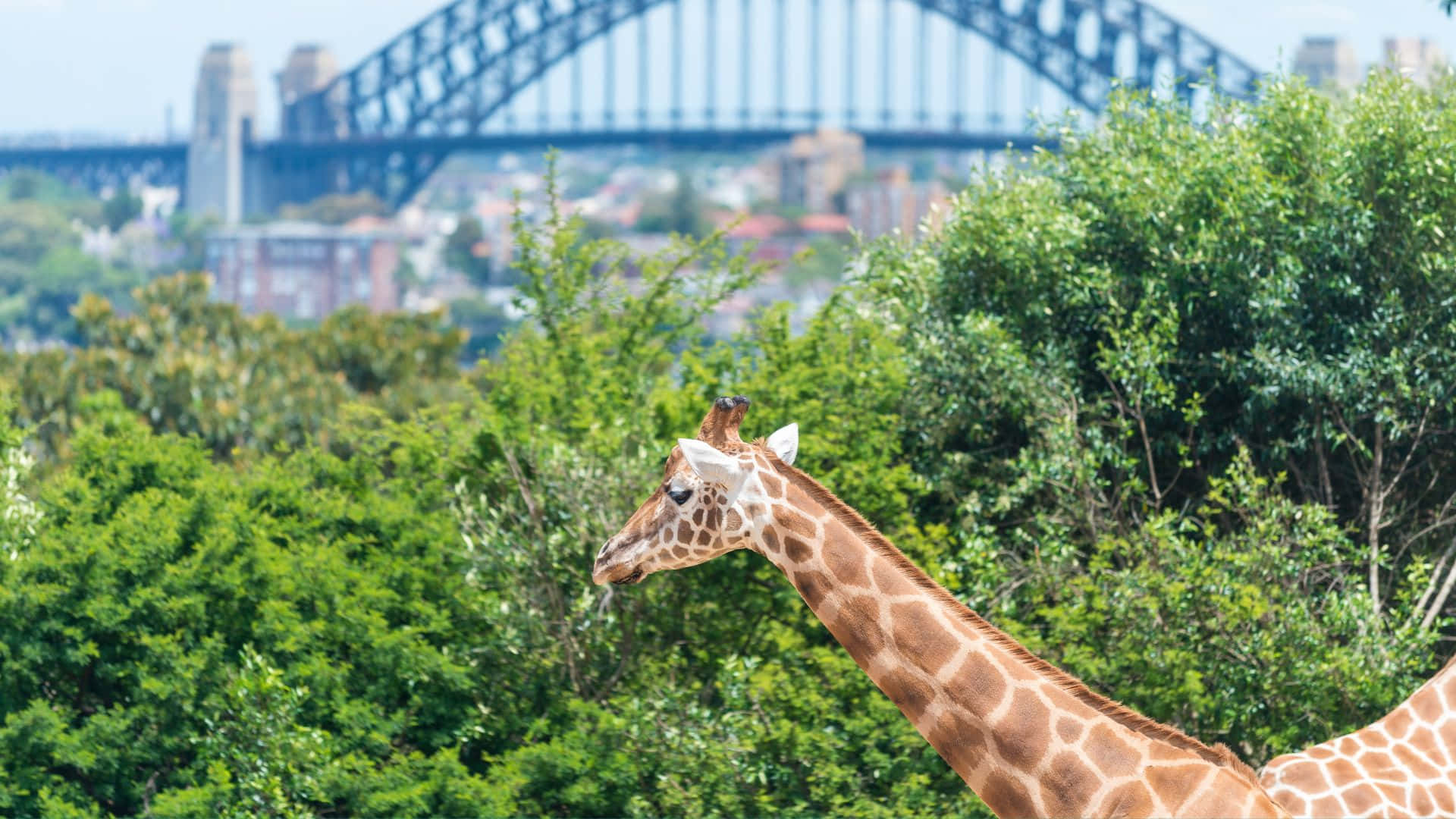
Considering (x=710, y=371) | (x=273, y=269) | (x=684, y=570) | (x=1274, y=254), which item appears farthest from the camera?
(x=273, y=269)

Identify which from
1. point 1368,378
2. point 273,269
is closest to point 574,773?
point 1368,378

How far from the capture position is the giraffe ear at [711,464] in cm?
799

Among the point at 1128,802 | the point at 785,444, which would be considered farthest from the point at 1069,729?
the point at 785,444

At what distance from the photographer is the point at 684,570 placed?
13.6 meters

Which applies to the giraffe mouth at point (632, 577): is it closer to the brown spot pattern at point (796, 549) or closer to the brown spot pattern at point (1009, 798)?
the brown spot pattern at point (796, 549)

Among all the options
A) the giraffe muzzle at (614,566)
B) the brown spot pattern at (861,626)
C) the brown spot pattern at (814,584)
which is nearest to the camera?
the brown spot pattern at (861,626)

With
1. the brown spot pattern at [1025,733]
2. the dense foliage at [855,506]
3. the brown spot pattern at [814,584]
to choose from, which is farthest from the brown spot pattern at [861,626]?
the dense foliage at [855,506]

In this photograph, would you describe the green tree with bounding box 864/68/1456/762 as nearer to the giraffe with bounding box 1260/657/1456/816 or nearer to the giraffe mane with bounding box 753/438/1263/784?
the giraffe with bounding box 1260/657/1456/816

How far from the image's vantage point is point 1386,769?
8.99 meters

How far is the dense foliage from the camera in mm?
12570

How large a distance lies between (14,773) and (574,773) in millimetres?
3942

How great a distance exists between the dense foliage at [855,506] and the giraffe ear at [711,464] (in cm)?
442

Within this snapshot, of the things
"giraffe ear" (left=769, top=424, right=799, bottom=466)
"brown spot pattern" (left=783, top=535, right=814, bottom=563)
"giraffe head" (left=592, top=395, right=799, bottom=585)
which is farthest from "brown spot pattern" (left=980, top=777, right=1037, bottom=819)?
"giraffe ear" (left=769, top=424, right=799, bottom=466)

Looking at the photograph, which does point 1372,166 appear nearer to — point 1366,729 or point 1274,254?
point 1274,254
